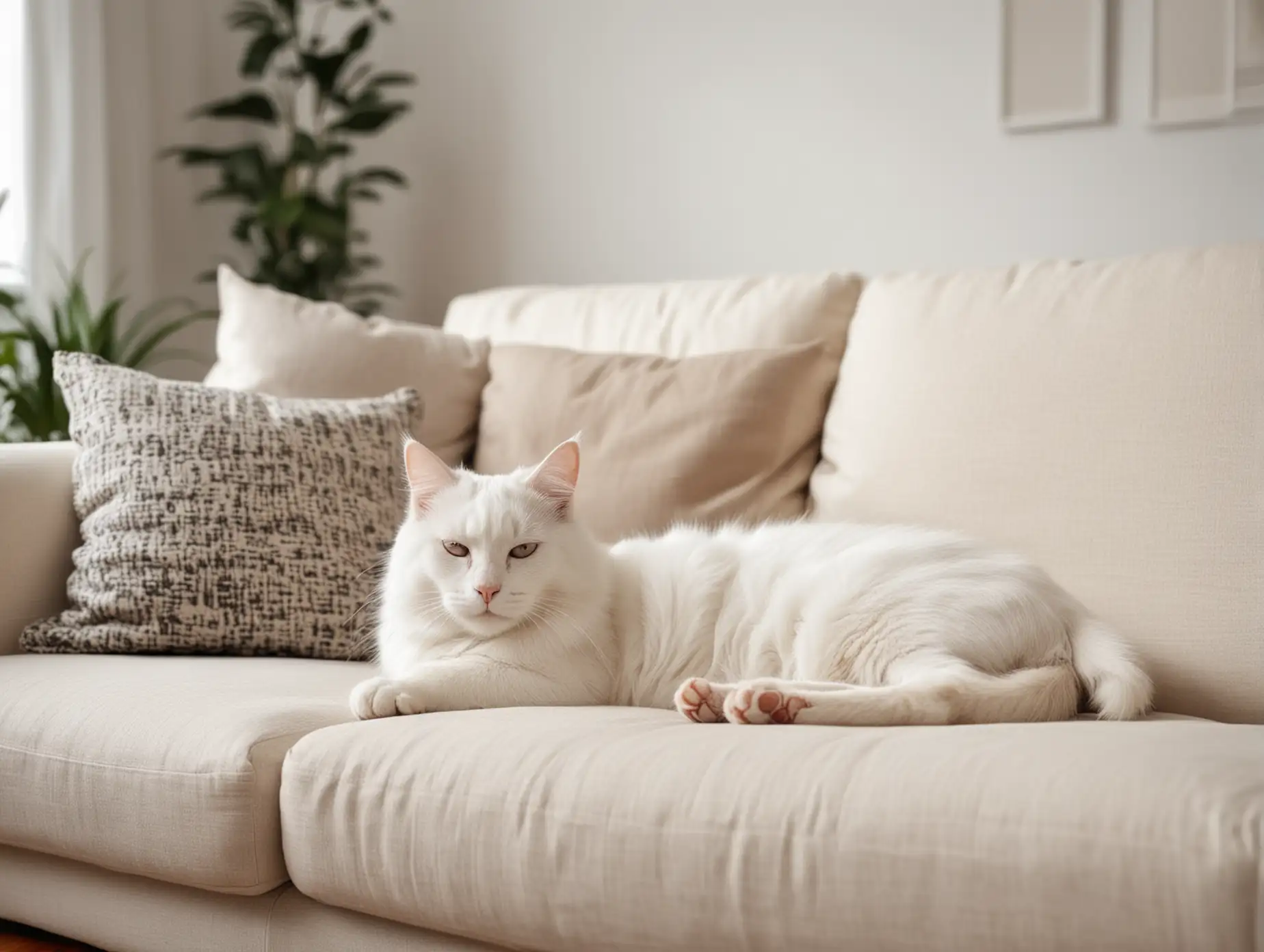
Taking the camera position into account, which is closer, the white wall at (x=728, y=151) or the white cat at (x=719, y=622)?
the white cat at (x=719, y=622)

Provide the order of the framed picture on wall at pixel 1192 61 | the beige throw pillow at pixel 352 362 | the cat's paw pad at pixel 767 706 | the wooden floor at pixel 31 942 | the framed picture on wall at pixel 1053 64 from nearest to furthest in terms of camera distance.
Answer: the cat's paw pad at pixel 767 706, the wooden floor at pixel 31 942, the beige throw pillow at pixel 352 362, the framed picture on wall at pixel 1192 61, the framed picture on wall at pixel 1053 64

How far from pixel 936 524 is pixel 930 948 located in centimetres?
86

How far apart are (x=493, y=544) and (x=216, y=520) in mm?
603

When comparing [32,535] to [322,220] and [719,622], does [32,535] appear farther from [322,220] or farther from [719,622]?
[322,220]

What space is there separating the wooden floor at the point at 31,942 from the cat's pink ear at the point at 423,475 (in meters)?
0.81

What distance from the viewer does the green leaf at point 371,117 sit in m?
3.54

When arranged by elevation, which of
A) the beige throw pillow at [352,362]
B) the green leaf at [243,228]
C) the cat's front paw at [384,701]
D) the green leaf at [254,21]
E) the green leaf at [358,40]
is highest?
the green leaf at [254,21]

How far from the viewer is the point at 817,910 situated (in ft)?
3.65

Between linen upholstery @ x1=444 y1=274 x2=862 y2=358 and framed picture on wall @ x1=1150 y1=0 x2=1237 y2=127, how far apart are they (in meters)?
0.86

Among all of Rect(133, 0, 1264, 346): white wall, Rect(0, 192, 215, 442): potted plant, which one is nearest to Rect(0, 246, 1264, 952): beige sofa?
Rect(133, 0, 1264, 346): white wall

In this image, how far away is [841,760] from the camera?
1.18 m

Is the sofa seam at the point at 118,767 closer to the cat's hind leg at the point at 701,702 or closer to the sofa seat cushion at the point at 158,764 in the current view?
the sofa seat cushion at the point at 158,764

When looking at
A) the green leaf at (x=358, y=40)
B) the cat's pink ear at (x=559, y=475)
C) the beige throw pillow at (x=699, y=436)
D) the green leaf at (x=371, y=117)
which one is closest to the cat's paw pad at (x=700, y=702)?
the cat's pink ear at (x=559, y=475)

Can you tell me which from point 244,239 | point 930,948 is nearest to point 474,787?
point 930,948
